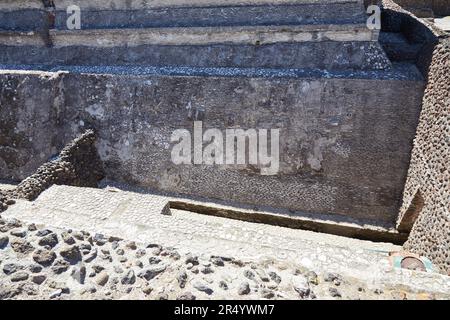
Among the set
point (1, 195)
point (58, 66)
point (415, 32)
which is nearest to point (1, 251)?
point (1, 195)

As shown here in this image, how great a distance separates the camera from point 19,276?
12.0 ft

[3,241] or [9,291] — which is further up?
[3,241]

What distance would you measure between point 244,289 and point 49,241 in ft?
7.69

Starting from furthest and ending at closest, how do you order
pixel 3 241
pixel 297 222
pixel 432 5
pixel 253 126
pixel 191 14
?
pixel 432 5, pixel 191 14, pixel 253 126, pixel 297 222, pixel 3 241

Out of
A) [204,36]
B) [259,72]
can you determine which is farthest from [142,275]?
[204,36]

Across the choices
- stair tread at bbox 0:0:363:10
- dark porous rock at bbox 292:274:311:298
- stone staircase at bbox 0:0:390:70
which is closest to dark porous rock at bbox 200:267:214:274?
dark porous rock at bbox 292:274:311:298

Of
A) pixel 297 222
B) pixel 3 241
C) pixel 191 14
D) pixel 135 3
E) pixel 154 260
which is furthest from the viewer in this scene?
pixel 135 3

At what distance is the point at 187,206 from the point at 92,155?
2597 mm

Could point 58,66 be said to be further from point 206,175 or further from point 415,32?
point 415,32

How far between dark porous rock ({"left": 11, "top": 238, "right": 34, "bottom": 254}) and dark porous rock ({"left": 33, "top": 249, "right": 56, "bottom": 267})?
0.14 m

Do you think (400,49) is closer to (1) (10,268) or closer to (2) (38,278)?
(2) (38,278)

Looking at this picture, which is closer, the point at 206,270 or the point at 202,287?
the point at 202,287

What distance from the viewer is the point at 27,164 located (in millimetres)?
8344

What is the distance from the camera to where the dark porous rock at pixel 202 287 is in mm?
3568
